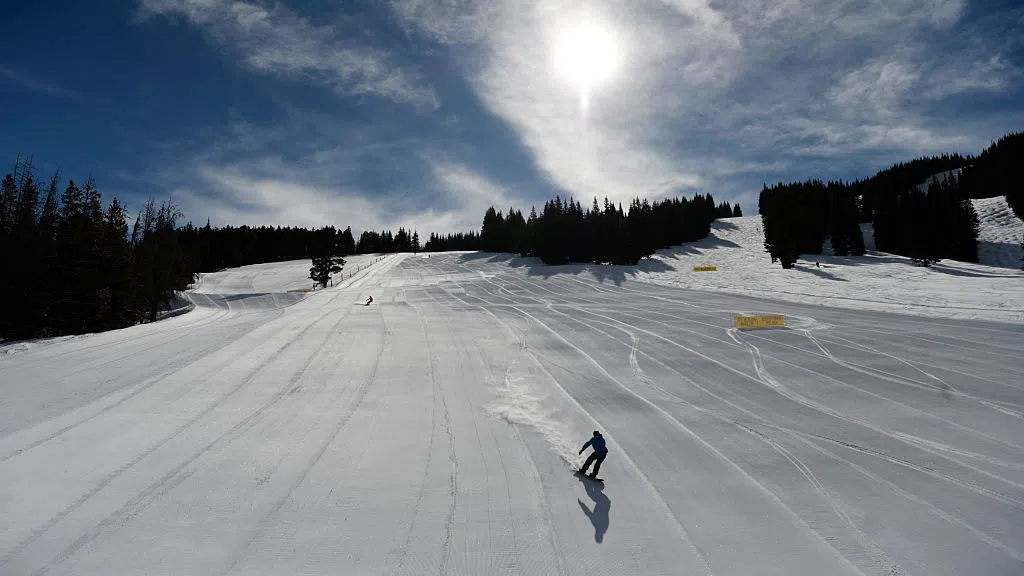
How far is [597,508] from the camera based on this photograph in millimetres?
7445

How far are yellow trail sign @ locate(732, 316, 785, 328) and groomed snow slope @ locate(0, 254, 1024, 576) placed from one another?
4.90m

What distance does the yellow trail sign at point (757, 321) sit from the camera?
24.1 metres

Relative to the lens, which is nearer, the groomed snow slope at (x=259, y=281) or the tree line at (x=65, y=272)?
the tree line at (x=65, y=272)

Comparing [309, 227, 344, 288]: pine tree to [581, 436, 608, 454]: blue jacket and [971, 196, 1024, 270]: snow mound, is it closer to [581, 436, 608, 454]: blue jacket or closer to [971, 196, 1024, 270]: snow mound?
[581, 436, 608, 454]: blue jacket

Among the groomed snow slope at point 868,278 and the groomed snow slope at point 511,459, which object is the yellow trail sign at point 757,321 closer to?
the groomed snow slope at point 511,459

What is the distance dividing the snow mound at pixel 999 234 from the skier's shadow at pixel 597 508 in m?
85.6

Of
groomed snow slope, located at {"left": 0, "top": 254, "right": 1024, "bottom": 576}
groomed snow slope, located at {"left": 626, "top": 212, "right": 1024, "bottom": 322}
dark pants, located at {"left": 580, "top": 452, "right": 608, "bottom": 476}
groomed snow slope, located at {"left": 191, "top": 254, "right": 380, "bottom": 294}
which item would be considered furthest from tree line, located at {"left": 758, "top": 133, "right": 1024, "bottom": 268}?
groomed snow slope, located at {"left": 191, "top": 254, "right": 380, "bottom": 294}

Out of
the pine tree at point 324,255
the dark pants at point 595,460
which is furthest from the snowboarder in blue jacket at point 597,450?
the pine tree at point 324,255

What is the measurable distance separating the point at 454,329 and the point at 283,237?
115 metres

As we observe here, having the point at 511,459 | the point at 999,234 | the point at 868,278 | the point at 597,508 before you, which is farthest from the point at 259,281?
the point at 999,234

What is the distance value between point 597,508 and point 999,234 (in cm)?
10838

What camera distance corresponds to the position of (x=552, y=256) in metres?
79.6

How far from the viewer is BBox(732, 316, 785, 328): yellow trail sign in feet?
79.0

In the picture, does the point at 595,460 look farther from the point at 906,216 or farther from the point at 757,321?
the point at 906,216
